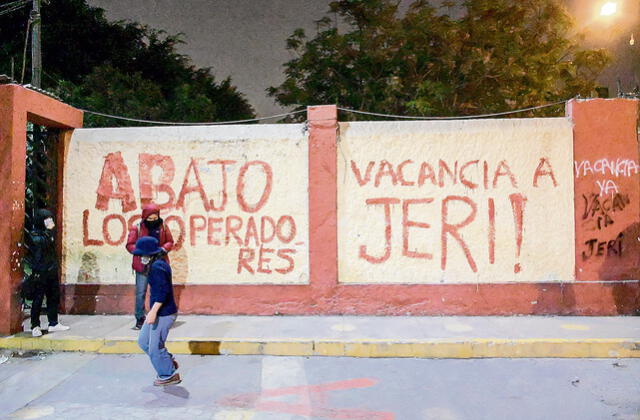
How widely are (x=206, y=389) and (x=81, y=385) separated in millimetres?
1298

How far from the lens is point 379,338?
6.16 m

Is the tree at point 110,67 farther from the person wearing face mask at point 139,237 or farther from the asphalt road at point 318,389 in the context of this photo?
the asphalt road at point 318,389

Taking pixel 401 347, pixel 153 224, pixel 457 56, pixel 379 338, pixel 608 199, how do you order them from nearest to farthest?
pixel 401 347 → pixel 379 338 → pixel 153 224 → pixel 608 199 → pixel 457 56

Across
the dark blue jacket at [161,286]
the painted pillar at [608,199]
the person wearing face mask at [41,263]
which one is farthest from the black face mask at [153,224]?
the painted pillar at [608,199]

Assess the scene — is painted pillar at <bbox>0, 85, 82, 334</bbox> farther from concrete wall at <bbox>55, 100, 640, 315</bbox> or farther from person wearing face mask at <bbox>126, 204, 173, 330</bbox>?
person wearing face mask at <bbox>126, 204, 173, 330</bbox>

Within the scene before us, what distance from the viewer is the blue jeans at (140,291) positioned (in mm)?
6804

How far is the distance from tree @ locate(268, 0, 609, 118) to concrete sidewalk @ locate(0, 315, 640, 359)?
8849mm

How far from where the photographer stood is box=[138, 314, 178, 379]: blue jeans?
4793mm

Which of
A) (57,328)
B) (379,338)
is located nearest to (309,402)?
(379,338)

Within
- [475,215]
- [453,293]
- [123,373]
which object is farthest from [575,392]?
[123,373]

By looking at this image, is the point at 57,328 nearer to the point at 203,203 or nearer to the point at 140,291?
the point at 140,291

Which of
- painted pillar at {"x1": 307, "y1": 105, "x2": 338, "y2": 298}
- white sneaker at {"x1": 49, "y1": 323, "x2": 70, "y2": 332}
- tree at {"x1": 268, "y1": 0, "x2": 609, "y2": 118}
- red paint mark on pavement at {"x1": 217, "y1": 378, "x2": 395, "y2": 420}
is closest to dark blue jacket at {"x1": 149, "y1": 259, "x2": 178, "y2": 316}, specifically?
red paint mark on pavement at {"x1": 217, "y1": 378, "x2": 395, "y2": 420}

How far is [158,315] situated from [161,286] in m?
0.28

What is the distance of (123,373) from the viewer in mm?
5422
